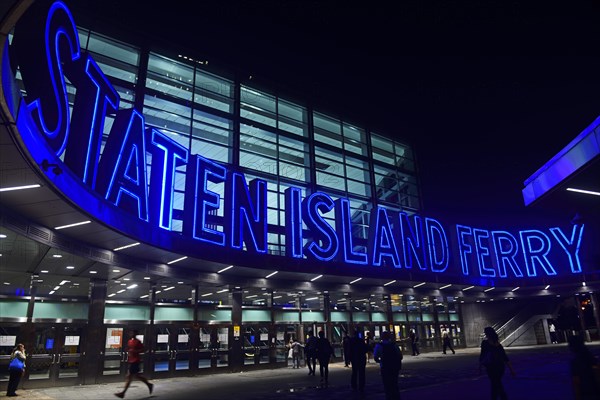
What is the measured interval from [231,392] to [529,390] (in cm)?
915

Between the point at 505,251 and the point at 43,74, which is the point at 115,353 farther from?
the point at 505,251

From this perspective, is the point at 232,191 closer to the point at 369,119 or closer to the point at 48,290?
the point at 48,290

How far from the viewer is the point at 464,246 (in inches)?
1342

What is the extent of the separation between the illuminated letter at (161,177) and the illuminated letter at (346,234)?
39.8ft

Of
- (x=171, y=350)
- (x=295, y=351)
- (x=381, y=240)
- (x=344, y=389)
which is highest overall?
(x=381, y=240)

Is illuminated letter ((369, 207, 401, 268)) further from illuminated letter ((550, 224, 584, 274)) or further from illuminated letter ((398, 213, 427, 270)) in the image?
illuminated letter ((550, 224, 584, 274))

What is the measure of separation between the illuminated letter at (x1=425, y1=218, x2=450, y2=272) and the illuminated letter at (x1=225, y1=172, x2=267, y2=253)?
49.1ft

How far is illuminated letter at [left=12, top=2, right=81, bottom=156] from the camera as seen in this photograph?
31.4 feet

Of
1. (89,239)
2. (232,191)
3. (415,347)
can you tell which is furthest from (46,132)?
(415,347)

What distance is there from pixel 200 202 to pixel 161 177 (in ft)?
7.76

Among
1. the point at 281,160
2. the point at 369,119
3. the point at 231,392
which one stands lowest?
the point at 231,392

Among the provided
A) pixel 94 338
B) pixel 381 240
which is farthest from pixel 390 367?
pixel 381 240

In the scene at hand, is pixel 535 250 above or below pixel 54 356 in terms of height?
above

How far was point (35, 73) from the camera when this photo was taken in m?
9.69
